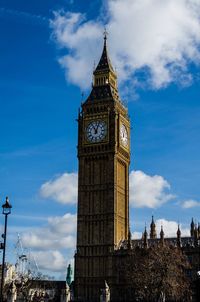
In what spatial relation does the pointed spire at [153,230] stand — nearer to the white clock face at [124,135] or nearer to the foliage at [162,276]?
the white clock face at [124,135]

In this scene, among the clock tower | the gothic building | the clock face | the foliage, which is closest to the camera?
the foliage

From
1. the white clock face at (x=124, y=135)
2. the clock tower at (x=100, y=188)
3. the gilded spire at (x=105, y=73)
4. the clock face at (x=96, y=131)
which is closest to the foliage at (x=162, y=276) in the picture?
the clock tower at (x=100, y=188)

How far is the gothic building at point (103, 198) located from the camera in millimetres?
101125

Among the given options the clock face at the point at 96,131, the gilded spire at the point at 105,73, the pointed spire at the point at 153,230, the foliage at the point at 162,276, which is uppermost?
the gilded spire at the point at 105,73

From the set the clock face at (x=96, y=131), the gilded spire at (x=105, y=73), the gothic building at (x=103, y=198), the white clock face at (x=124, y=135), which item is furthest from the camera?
the gilded spire at (x=105, y=73)

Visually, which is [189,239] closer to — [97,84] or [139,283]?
[139,283]

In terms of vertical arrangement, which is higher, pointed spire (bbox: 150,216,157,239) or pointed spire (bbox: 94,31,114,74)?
pointed spire (bbox: 94,31,114,74)

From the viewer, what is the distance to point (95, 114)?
366ft

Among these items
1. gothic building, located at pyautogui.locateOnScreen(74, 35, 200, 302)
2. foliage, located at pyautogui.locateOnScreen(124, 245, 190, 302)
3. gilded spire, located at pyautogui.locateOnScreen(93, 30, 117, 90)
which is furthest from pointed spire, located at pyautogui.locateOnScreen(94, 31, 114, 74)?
foliage, located at pyautogui.locateOnScreen(124, 245, 190, 302)

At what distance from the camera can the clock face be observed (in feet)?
358

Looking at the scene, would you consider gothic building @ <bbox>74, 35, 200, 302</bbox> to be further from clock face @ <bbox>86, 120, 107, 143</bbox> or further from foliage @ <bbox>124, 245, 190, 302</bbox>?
foliage @ <bbox>124, 245, 190, 302</bbox>

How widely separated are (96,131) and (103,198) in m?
13.3

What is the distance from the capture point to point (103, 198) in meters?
106

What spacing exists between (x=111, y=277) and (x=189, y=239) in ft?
50.7
